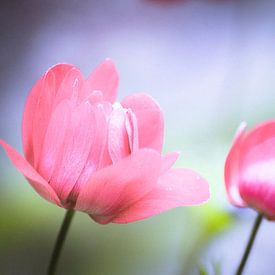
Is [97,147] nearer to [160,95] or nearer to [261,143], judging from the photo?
[261,143]

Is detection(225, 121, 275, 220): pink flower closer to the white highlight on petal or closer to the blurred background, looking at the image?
the white highlight on petal

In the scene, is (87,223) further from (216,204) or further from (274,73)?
(274,73)

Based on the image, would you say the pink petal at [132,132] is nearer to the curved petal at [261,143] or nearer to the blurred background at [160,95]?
the curved petal at [261,143]

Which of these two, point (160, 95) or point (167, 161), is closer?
point (167, 161)

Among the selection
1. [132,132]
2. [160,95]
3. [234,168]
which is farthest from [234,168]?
[160,95]

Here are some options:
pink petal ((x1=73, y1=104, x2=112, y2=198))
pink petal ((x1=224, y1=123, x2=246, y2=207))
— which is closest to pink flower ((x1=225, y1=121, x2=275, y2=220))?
pink petal ((x1=224, y1=123, x2=246, y2=207))

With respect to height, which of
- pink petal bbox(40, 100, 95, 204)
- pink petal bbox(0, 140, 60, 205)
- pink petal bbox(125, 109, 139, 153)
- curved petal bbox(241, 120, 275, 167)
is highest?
curved petal bbox(241, 120, 275, 167)
